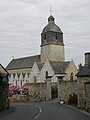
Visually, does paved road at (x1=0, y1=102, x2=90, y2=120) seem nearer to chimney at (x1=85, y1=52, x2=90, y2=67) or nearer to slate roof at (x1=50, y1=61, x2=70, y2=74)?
chimney at (x1=85, y1=52, x2=90, y2=67)

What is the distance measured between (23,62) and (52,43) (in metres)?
17.6

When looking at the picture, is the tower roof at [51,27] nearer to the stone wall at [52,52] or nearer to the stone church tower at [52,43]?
the stone church tower at [52,43]

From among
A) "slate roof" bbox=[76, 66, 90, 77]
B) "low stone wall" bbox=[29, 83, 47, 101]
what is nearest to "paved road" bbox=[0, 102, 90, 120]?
"slate roof" bbox=[76, 66, 90, 77]

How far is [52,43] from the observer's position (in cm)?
9156

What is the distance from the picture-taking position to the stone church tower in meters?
91.5

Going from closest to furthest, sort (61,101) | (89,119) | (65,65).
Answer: (89,119) < (61,101) < (65,65)

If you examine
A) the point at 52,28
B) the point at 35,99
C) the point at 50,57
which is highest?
the point at 52,28

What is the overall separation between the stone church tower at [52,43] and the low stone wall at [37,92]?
1524 inches

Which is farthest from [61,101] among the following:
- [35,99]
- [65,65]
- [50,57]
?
[50,57]

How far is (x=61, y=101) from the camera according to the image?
125ft

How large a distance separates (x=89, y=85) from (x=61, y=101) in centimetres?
1489

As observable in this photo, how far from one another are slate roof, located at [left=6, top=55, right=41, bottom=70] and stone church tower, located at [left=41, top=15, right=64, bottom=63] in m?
6.05

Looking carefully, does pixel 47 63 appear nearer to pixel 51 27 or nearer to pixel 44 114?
pixel 51 27

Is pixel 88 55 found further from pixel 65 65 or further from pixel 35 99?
pixel 65 65
